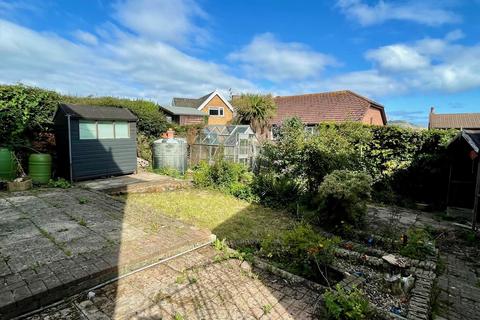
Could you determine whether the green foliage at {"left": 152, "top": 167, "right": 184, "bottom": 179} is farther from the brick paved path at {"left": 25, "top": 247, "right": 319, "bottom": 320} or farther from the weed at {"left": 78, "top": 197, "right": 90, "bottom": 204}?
the brick paved path at {"left": 25, "top": 247, "right": 319, "bottom": 320}

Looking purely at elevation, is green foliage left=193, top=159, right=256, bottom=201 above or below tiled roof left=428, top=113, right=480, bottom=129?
below

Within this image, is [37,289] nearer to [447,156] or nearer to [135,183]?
[135,183]

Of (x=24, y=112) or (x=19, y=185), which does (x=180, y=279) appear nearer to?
(x=19, y=185)

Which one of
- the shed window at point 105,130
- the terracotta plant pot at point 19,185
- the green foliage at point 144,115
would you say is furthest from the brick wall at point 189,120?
the terracotta plant pot at point 19,185

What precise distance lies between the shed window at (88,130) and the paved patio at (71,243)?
321cm

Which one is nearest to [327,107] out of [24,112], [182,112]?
[182,112]

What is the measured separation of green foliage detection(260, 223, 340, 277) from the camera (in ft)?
11.9

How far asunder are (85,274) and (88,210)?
2980 millimetres

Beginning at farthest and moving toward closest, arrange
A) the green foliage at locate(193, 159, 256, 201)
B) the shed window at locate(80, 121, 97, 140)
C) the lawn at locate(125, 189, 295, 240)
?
the green foliage at locate(193, 159, 256, 201) → the shed window at locate(80, 121, 97, 140) → the lawn at locate(125, 189, 295, 240)

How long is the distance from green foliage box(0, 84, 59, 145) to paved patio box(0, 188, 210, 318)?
3537 mm

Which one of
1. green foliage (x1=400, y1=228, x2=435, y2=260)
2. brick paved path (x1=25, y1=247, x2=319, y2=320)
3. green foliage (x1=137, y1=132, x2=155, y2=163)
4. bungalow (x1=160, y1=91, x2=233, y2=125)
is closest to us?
brick paved path (x1=25, y1=247, x2=319, y2=320)

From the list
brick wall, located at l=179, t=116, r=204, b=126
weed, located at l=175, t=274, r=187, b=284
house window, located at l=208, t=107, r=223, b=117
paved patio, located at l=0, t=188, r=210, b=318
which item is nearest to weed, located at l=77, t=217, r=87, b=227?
paved patio, located at l=0, t=188, r=210, b=318

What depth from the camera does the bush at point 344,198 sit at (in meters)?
5.65

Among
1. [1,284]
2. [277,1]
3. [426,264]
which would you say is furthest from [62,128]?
[426,264]
